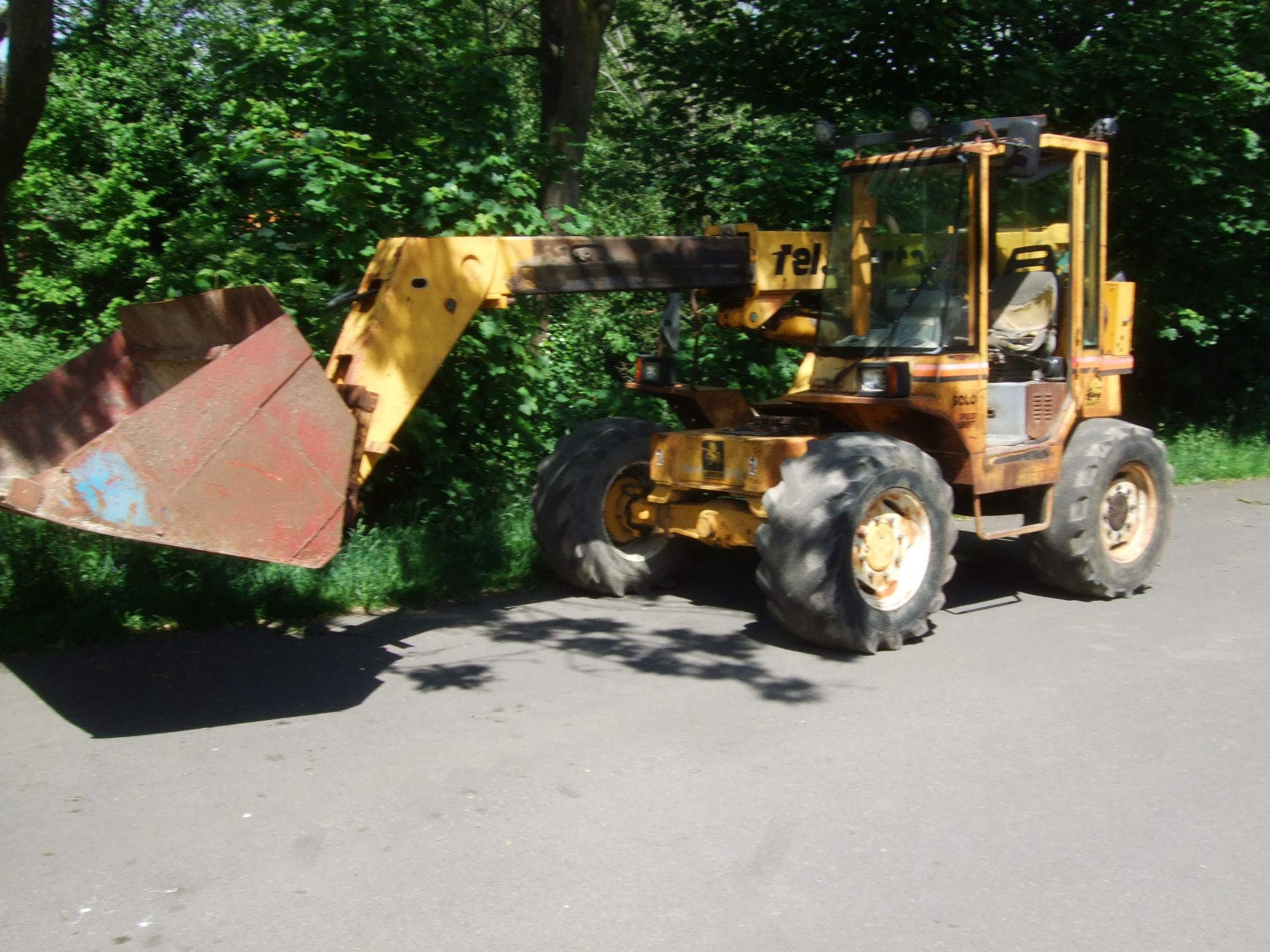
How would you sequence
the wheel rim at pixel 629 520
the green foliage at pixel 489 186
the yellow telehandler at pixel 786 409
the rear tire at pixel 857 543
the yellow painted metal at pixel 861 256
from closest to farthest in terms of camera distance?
the yellow telehandler at pixel 786 409, the rear tire at pixel 857 543, the yellow painted metal at pixel 861 256, the green foliage at pixel 489 186, the wheel rim at pixel 629 520

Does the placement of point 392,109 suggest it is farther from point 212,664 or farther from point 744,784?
point 744,784

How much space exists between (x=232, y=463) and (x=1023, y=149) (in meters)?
4.81

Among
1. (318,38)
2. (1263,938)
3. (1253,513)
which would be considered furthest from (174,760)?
(1253,513)

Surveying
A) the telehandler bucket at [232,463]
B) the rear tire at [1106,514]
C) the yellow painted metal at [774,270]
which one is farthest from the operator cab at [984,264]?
the telehandler bucket at [232,463]

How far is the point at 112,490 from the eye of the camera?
16.5ft

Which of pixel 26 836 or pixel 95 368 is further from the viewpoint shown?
pixel 95 368

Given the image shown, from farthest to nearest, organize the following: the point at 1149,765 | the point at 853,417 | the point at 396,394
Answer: the point at 853,417
the point at 396,394
the point at 1149,765

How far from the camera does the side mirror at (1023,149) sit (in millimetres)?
7340

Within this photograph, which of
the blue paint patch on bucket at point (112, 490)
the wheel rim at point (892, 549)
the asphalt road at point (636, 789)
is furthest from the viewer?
the wheel rim at point (892, 549)

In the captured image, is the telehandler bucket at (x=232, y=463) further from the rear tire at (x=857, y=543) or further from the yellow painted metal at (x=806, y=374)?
the yellow painted metal at (x=806, y=374)

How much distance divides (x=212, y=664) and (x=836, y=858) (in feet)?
11.9

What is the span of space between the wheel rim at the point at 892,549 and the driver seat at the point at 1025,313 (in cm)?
179

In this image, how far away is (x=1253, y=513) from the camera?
11.6m

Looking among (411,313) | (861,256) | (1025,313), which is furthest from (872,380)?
(411,313)
